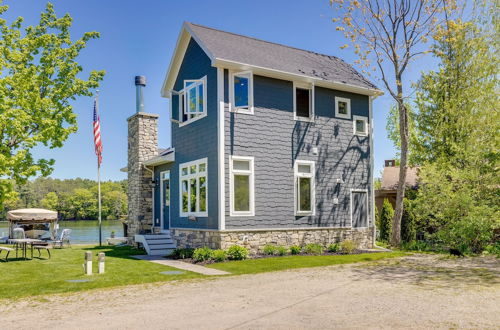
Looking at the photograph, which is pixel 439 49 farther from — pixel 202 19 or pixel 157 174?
pixel 157 174

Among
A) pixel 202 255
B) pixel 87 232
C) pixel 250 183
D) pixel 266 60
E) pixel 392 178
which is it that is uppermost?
pixel 266 60

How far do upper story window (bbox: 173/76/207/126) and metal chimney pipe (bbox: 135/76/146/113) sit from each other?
127 inches

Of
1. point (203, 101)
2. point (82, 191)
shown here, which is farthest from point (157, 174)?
point (82, 191)

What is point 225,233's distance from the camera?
14078mm

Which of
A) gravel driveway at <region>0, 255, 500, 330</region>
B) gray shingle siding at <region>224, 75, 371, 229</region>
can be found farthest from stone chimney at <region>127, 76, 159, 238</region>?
gravel driveway at <region>0, 255, 500, 330</region>

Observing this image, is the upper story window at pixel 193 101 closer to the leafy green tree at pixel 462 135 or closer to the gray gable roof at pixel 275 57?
the gray gable roof at pixel 275 57

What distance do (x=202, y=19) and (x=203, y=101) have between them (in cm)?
400

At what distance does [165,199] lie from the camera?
18.6 metres

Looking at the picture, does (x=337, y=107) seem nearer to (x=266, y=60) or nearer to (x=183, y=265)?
(x=266, y=60)

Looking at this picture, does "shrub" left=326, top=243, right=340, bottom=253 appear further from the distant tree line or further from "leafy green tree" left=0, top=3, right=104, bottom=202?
the distant tree line

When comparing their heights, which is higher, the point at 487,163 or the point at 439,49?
the point at 439,49

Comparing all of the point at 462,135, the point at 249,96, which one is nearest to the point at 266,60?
the point at 249,96

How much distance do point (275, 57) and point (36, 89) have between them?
27.7 ft

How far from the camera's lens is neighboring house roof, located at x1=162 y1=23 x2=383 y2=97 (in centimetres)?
1491
